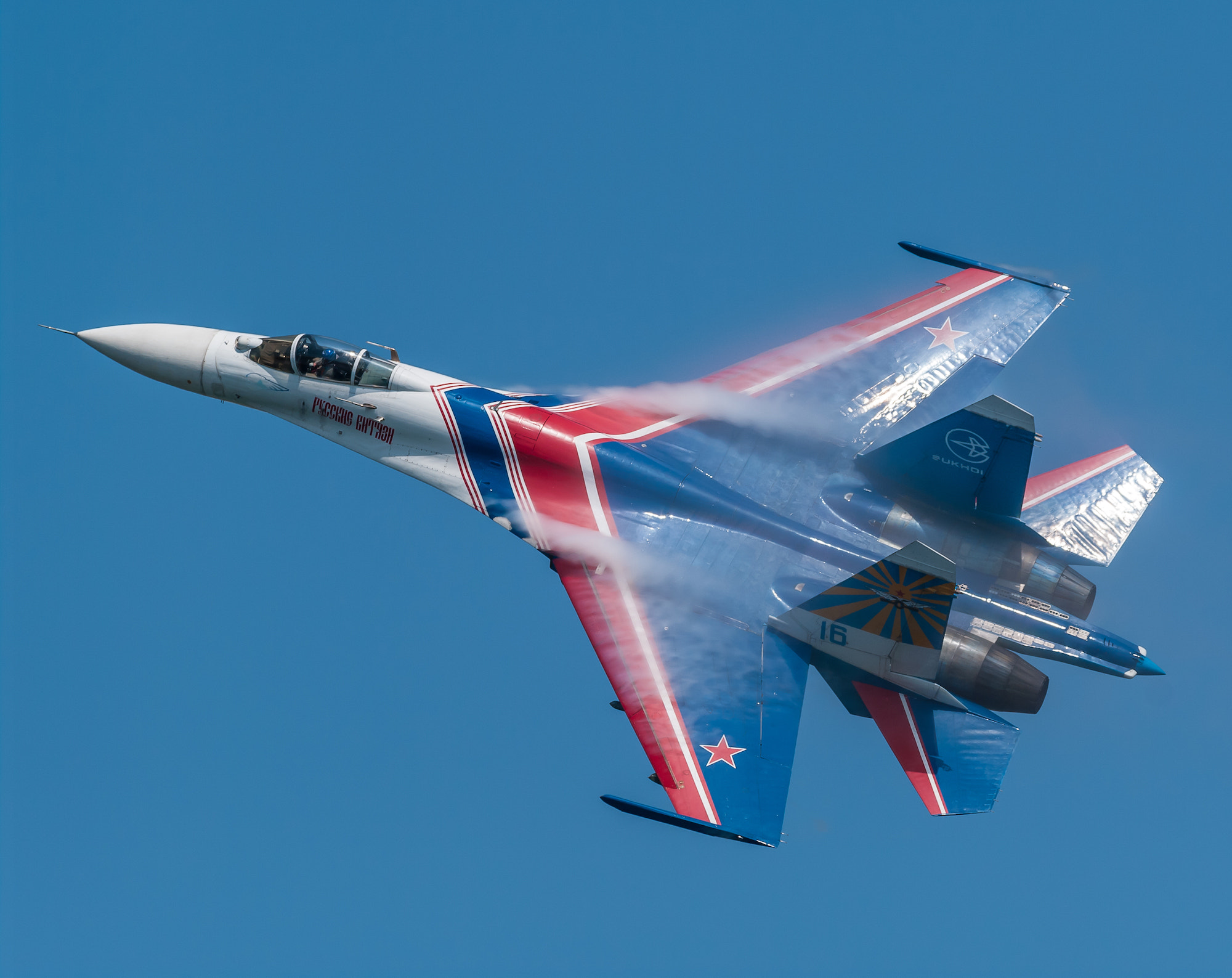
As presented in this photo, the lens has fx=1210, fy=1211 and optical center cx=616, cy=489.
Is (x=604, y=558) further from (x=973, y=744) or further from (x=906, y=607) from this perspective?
(x=973, y=744)

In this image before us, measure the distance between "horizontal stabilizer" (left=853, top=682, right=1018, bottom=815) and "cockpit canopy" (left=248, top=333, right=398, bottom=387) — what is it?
30.6 ft

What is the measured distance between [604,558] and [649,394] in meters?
3.11

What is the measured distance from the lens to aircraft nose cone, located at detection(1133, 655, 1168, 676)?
56.0 feet

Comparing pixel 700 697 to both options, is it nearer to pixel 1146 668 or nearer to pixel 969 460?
pixel 969 460

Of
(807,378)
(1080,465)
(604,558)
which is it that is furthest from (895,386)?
(604,558)

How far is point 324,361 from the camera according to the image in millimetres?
19609

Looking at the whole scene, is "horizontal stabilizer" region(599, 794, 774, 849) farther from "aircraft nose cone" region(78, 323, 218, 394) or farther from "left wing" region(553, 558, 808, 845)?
"aircraft nose cone" region(78, 323, 218, 394)

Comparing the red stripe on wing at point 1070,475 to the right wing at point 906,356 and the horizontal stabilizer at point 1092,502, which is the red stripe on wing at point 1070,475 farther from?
the right wing at point 906,356

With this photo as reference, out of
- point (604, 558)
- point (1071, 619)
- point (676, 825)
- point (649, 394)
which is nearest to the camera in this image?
point (676, 825)

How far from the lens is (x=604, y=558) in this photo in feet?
60.6

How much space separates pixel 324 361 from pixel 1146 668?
13.3m

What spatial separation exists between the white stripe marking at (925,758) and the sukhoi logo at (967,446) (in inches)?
141

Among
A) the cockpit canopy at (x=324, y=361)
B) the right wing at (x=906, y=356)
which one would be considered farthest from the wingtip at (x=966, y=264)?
the cockpit canopy at (x=324, y=361)

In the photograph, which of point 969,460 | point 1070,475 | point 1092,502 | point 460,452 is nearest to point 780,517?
point 969,460
